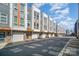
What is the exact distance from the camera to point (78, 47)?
5.59 meters

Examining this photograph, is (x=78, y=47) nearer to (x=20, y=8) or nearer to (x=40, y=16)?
(x=40, y=16)

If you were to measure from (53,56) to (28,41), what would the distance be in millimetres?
1185

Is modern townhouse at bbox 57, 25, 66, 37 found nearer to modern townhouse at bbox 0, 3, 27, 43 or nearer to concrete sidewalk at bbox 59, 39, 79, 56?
concrete sidewalk at bbox 59, 39, 79, 56

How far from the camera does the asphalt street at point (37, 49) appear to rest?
5.04 meters

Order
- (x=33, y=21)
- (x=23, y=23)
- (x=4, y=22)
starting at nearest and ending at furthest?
(x=33, y=21), (x=23, y=23), (x=4, y=22)

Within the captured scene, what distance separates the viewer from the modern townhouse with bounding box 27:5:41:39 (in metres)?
A: 5.57

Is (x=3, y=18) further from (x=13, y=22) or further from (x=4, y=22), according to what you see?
(x=13, y=22)

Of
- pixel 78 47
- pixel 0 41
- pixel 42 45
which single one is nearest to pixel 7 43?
pixel 0 41

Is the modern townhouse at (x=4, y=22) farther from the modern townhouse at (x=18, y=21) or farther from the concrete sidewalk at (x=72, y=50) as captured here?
the concrete sidewalk at (x=72, y=50)

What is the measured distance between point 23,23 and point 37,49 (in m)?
1.09

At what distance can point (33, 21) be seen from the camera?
565 cm

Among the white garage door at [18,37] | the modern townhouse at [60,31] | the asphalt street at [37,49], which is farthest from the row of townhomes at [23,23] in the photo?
the asphalt street at [37,49]

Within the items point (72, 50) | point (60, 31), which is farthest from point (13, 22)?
point (72, 50)

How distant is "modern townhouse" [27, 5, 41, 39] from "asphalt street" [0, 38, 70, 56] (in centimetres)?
36
